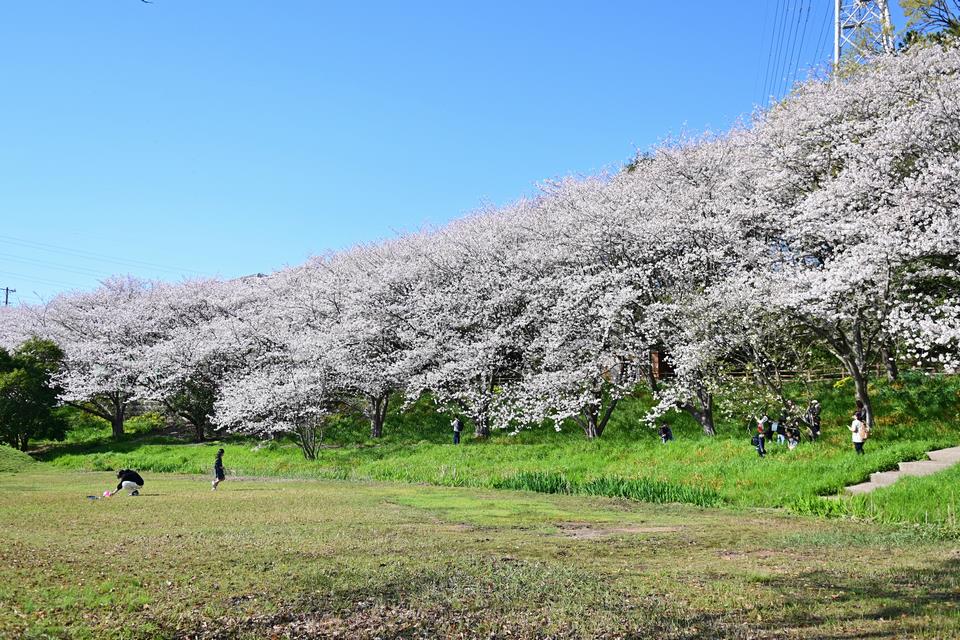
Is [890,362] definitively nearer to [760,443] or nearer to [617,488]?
[760,443]

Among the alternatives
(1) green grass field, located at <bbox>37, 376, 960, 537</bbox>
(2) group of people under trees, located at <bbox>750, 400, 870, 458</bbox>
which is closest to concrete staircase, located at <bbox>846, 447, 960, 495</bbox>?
(1) green grass field, located at <bbox>37, 376, 960, 537</bbox>

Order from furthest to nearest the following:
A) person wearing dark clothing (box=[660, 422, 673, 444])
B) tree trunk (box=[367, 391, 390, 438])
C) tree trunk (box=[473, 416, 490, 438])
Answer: tree trunk (box=[367, 391, 390, 438]), tree trunk (box=[473, 416, 490, 438]), person wearing dark clothing (box=[660, 422, 673, 444])

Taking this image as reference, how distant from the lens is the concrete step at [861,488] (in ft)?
60.7

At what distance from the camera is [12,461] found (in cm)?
4053

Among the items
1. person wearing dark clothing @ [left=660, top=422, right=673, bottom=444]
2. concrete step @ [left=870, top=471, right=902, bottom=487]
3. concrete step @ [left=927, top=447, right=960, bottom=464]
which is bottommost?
concrete step @ [left=870, top=471, right=902, bottom=487]

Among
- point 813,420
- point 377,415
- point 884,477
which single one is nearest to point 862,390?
point 813,420

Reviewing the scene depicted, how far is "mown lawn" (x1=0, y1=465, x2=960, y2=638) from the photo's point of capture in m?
8.07

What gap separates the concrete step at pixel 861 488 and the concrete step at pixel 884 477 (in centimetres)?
18

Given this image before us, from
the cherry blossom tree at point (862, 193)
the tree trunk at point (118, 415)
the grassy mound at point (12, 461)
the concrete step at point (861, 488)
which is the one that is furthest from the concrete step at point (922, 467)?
the tree trunk at point (118, 415)

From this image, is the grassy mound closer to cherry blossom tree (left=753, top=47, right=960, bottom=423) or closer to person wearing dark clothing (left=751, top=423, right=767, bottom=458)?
person wearing dark clothing (left=751, top=423, right=767, bottom=458)

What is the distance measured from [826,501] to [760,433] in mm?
5913

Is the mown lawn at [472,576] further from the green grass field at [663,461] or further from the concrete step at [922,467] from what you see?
the concrete step at [922,467]

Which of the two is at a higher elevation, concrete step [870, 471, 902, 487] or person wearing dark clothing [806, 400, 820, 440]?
person wearing dark clothing [806, 400, 820, 440]

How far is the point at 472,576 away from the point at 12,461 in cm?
4006
